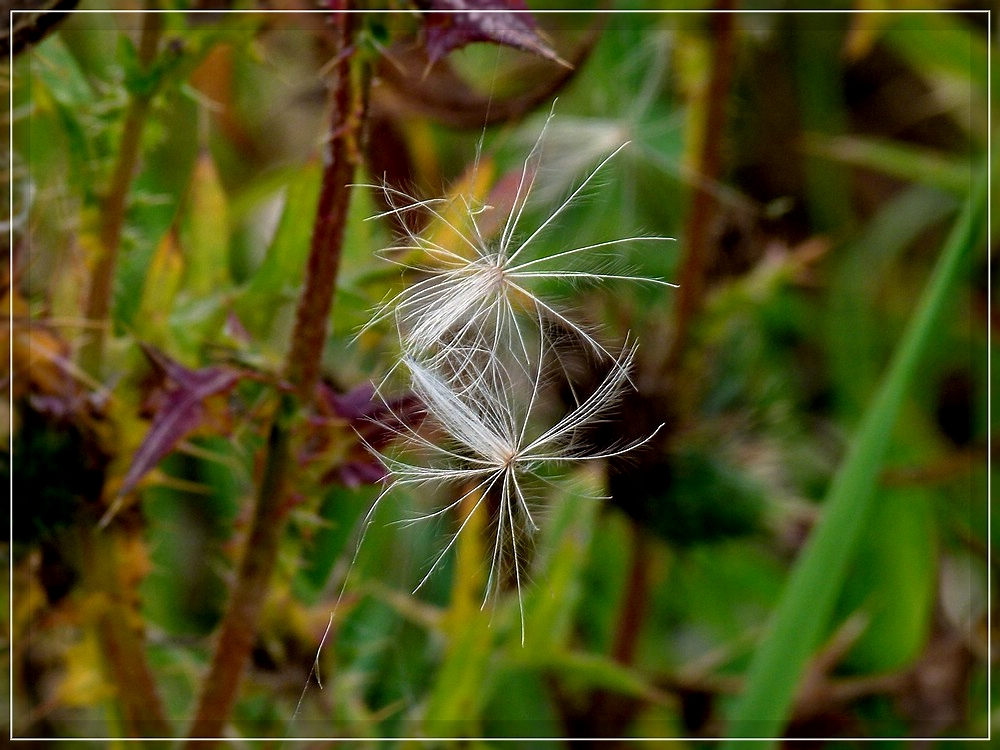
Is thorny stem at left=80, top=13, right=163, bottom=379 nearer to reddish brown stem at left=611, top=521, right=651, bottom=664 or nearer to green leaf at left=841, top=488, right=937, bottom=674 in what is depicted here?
reddish brown stem at left=611, top=521, right=651, bottom=664

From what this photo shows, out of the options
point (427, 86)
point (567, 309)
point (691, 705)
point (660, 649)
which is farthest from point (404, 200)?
point (660, 649)

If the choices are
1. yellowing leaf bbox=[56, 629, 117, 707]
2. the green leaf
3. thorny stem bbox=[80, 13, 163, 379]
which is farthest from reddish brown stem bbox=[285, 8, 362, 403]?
the green leaf

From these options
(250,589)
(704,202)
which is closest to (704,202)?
(704,202)

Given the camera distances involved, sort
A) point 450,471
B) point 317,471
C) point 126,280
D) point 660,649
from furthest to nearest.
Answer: point 660,649 → point 126,280 → point 317,471 → point 450,471

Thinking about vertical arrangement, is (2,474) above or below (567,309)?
below

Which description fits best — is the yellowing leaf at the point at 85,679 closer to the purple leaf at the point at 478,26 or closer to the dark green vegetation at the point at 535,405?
the dark green vegetation at the point at 535,405


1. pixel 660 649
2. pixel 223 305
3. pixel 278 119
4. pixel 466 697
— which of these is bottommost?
pixel 660 649

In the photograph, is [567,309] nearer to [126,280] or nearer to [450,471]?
[450,471]

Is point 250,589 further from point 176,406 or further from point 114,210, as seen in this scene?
point 114,210
